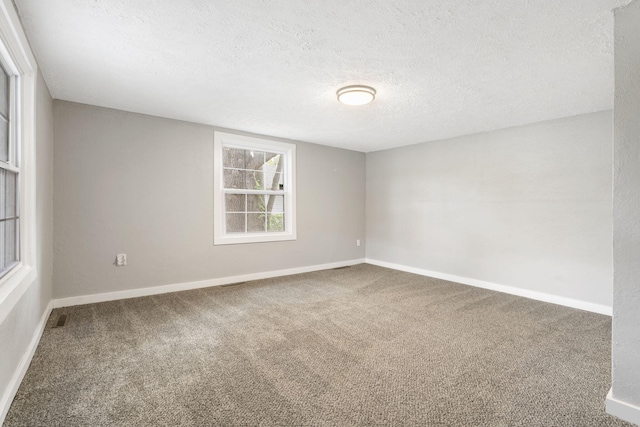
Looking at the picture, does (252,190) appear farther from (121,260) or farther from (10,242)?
(10,242)

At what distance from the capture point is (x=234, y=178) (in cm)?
450

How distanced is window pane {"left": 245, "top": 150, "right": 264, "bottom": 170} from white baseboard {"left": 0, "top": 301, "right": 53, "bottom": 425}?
289 cm

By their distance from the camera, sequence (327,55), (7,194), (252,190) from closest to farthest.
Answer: (7,194) → (327,55) → (252,190)

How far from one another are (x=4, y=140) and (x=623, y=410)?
12.8 ft

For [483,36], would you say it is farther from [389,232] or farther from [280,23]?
[389,232]

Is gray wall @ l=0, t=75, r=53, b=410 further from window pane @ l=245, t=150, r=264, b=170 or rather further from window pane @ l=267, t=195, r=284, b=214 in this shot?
window pane @ l=267, t=195, r=284, b=214

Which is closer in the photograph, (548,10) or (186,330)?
(548,10)

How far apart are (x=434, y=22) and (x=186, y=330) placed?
296 cm

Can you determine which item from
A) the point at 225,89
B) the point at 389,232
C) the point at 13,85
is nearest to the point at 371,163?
the point at 389,232

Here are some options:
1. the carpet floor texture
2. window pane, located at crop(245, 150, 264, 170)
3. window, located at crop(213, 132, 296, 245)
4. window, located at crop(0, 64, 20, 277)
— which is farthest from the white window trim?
window pane, located at crop(245, 150, 264, 170)

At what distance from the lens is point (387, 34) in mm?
1970

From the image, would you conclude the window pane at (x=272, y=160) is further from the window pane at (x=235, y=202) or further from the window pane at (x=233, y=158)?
the window pane at (x=235, y=202)

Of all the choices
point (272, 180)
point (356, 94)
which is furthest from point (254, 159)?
point (356, 94)

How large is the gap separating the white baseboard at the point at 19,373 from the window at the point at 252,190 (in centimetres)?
202
